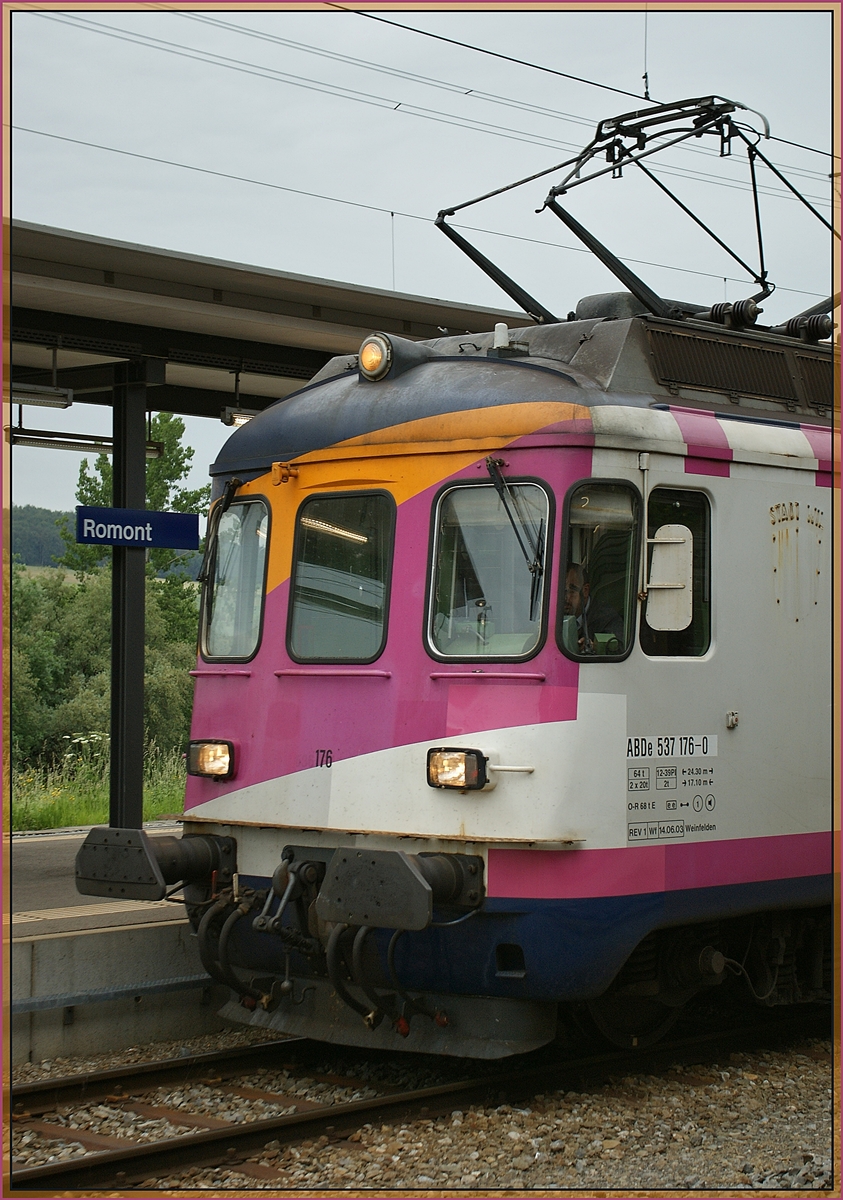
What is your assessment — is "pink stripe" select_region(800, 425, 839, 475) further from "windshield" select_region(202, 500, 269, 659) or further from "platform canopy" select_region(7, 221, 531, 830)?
"platform canopy" select_region(7, 221, 531, 830)

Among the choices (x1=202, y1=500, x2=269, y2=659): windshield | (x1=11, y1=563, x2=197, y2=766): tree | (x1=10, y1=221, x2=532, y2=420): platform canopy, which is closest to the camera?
(x1=202, y1=500, x2=269, y2=659): windshield

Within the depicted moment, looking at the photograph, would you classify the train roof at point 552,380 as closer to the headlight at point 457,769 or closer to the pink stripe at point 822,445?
the pink stripe at point 822,445

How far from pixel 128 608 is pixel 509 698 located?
16.8 ft

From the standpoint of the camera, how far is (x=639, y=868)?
637 cm

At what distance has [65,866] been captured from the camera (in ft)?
36.5

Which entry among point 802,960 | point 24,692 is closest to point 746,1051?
point 802,960

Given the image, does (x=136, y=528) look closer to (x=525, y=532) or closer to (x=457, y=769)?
(x=525, y=532)

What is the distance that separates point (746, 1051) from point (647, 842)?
2031 millimetres

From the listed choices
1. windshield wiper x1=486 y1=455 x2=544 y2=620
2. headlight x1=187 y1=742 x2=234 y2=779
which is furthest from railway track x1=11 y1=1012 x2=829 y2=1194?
windshield wiper x1=486 y1=455 x2=544 y2=620

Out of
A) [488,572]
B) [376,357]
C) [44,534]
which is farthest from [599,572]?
[44,534]

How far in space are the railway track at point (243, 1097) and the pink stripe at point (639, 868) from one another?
1121 mm

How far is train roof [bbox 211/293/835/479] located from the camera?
22.0 ft

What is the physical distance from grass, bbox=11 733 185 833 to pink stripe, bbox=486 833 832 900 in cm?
773

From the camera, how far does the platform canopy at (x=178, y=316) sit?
9.12m
